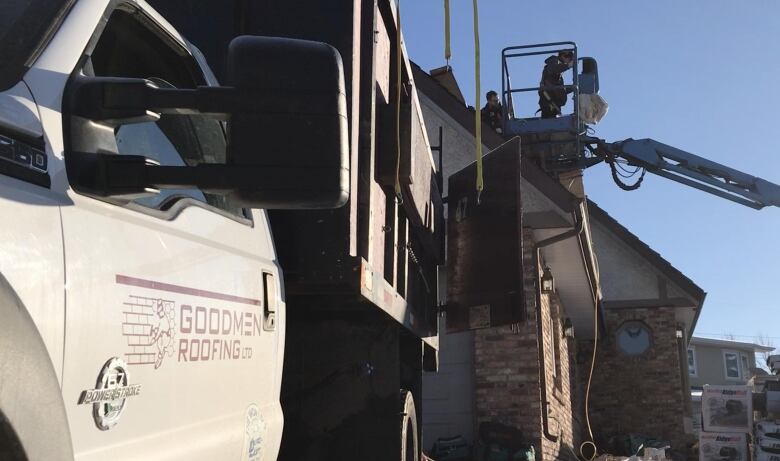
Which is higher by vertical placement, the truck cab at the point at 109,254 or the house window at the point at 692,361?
the house window at the point at 692,361

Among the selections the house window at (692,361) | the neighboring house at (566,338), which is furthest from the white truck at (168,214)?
the house window at (692,361)

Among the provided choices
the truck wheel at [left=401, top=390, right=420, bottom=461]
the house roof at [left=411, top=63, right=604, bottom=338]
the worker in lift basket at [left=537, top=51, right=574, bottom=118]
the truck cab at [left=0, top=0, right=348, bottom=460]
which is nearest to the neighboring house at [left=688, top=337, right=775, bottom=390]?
the worker in lift basket at [left=537, top=51, right=574, bottom=118]

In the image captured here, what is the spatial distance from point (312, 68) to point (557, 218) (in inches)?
334

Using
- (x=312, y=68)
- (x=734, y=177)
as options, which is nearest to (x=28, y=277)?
(x=312, y=68)

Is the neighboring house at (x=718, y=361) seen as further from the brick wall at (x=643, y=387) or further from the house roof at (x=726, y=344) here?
the brick wall at (x=643, y=387)

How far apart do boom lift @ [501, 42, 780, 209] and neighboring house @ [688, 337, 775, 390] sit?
21880 millimetres

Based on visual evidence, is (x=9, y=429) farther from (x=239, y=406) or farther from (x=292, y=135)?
(x=239, y=406)

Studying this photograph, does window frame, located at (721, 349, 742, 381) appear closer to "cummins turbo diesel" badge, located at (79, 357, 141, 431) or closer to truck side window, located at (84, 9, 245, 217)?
truck side window, located at (84, 9, 245, 217)

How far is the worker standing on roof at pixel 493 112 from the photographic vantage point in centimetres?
1459

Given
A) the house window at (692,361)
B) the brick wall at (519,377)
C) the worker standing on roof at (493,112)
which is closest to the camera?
the brick wall at (519,377)

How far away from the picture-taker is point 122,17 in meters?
2.24

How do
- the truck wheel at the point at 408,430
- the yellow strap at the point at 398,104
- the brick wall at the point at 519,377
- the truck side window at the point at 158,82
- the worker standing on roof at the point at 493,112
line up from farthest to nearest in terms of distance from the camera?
1. the worker standing on roof at the point at 493,112
2. the brick wall at the point at 519,377
3. the truck wheel at the point at 408,430
4. the yellow strap at the point at 398,104
5. the truck side window at the point at 158,82

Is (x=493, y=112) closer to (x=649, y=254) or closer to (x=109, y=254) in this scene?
(x=649, y=254)

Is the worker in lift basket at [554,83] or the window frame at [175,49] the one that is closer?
the window frame at [175,49]
